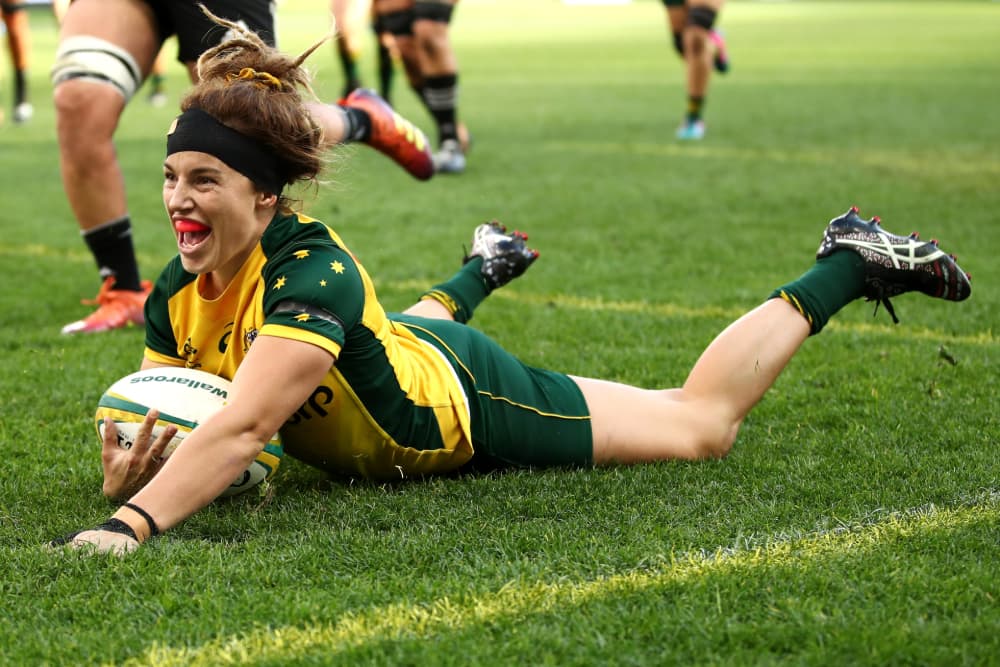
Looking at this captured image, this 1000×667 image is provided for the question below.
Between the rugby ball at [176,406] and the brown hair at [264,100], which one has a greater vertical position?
the brown hair at [264,100]

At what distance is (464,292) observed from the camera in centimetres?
393

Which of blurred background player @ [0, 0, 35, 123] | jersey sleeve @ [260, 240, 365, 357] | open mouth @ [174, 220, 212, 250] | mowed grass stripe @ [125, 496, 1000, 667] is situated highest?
open mouth @ [174, 220, 212, 250]

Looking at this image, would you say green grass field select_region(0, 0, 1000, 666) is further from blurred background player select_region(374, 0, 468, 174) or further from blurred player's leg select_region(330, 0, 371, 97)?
blurred player's leg select_region(330, 0, 371, 97)

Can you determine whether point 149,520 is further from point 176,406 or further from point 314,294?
point 314,294

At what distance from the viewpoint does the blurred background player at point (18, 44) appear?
1152 centimetres

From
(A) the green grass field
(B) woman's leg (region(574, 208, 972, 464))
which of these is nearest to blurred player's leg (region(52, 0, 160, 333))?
(A) the green grass field

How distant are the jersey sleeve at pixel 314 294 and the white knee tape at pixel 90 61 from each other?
6.48 ft

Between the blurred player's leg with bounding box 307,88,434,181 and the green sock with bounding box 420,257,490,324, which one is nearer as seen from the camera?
the green sock with bounding box 420,257,490,324

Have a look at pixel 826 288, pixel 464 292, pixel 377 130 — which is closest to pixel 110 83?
pixel 377 130

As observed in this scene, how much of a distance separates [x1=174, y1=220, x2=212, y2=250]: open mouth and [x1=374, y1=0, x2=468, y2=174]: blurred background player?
220 inches

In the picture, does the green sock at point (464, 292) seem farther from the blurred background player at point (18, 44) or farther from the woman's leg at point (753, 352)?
the blurred background player at point (18, 44)

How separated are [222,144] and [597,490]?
1165 millimetres

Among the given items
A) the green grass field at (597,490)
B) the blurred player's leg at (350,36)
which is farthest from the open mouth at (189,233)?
the blurred player's leg at (350,36)

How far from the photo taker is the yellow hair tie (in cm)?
295
